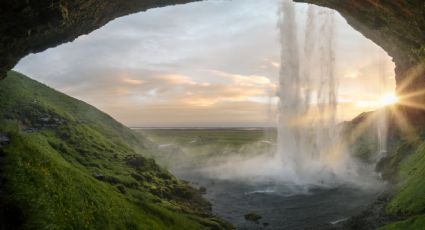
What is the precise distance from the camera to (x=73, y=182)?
3722cm

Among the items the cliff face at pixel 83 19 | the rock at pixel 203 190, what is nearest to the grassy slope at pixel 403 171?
the cliff face at pixel 83 19

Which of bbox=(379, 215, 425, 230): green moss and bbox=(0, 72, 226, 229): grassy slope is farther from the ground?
bbox=(379, 215, 425, 230): green moss

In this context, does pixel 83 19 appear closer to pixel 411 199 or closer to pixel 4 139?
pixel 4 139

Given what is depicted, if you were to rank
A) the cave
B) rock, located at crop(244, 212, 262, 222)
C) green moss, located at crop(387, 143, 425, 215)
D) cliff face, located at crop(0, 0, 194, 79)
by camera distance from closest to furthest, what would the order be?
cliff face, located at crop(0, 0, 194, 79), the cave, green moss, located at crop(387, 143, 425, 215), rock, located at crop(244, 212, 262, 222)

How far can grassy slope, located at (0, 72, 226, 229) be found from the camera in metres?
29.5

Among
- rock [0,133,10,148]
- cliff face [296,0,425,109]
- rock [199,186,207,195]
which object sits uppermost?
cliff face [296,0,425,109]

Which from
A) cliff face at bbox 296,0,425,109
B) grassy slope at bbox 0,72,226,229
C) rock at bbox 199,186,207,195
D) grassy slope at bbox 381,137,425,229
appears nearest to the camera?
grassy slope at bbox 0,72,226,229

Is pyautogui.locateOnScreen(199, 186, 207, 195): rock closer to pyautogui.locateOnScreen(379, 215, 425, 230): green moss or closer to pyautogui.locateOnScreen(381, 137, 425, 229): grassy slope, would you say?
pyautogui.locateOnScreen(381, 137, 425, 229): grassy slope

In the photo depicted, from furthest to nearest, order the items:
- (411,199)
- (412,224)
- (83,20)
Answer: (83,20)
(411,199)
(412,224)

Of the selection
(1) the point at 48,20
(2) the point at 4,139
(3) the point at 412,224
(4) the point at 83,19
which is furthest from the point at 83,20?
(3) the point at 412,224

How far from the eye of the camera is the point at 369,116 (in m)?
145

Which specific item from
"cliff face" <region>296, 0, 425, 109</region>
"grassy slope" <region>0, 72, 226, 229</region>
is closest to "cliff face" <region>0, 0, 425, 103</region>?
"cliff face" <region>296, 0, 425, 109</region>

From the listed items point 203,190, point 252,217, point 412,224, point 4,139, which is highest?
point 412,224

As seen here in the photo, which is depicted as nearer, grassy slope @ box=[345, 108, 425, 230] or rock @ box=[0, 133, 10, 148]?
rock @ box=[0, 133, 10, 148]
